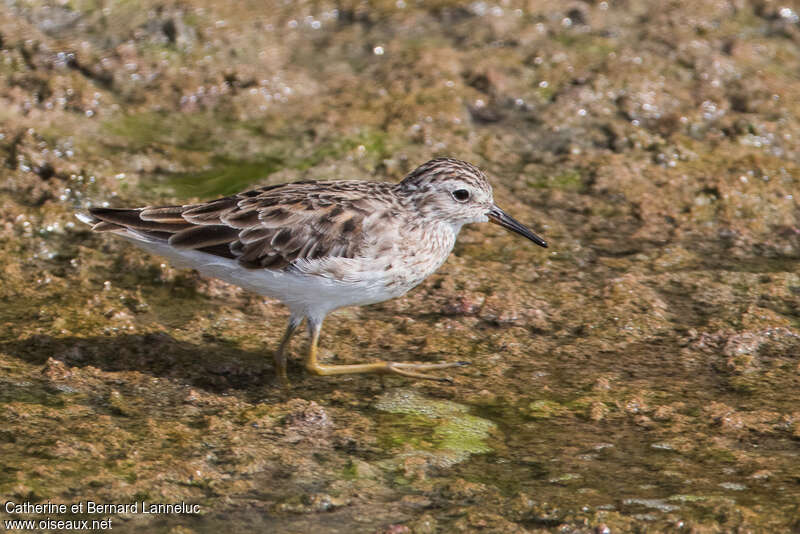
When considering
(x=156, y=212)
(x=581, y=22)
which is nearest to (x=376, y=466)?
(x=156, y=212)

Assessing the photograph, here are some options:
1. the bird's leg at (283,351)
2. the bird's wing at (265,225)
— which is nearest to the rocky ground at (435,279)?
the bird's leg at (283,351)

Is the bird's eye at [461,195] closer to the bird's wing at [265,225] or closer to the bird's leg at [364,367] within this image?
the bird's wing at [265,225]

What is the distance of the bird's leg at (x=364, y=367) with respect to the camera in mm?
5707

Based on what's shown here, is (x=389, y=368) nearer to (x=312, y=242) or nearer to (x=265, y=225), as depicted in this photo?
(x=312, y=242)

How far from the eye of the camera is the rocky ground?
4.69m

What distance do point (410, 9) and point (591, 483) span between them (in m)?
6.26

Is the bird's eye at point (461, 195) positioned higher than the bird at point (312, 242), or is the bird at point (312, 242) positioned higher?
the bird's eye at point (461, 195)

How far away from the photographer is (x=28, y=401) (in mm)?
5234

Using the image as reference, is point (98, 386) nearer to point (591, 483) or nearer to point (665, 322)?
point (591, 483)

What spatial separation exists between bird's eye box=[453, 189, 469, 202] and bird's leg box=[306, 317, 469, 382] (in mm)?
938

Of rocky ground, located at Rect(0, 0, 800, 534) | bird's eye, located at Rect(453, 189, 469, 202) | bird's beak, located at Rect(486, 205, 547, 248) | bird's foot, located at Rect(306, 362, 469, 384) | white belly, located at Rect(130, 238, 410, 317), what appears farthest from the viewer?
bird's beak, located at Rect(486, 205, 547, 248)

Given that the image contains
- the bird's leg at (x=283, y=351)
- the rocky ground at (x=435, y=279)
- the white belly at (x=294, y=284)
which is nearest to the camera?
the rocky ground at (x=435, y=279)

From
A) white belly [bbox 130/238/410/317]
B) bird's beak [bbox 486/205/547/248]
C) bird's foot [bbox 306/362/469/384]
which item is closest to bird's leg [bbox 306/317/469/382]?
bird's foot [bbox 306/362/469/384]

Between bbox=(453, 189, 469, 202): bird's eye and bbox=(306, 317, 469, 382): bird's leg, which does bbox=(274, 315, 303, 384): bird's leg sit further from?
bbox=(453, 189, 469, 202): bird's eye
